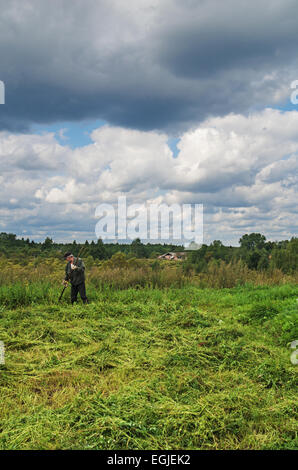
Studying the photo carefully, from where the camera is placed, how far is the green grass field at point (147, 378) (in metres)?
3.12

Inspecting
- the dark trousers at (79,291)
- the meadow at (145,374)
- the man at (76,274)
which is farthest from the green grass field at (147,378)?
the man at (76,274)

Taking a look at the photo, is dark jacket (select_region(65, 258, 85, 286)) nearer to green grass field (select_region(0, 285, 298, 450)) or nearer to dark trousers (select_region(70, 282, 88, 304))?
dark trousers (select_region(70, 282, 88, 304))

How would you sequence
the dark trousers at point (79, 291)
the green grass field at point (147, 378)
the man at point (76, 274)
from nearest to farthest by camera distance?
the green grass field at point (147, 378), the man at point (76, 274), the dark trousers at point (79, 291)

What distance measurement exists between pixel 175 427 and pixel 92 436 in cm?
74

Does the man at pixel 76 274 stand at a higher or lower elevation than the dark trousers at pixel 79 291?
higher

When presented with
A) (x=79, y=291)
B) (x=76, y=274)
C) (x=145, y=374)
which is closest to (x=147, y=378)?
(x=145, y=374)

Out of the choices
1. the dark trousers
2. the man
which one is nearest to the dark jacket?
the man

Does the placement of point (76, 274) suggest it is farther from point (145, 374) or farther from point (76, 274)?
point (145, 374)

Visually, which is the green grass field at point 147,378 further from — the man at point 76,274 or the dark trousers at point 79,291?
the man at point 76,274

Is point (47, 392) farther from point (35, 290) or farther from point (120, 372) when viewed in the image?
point (35, 290)

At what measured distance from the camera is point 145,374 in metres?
4.51

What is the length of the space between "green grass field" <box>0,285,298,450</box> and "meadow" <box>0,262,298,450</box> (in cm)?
1

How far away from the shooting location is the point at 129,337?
606 cm

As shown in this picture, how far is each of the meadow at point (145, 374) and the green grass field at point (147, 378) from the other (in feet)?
0.05
